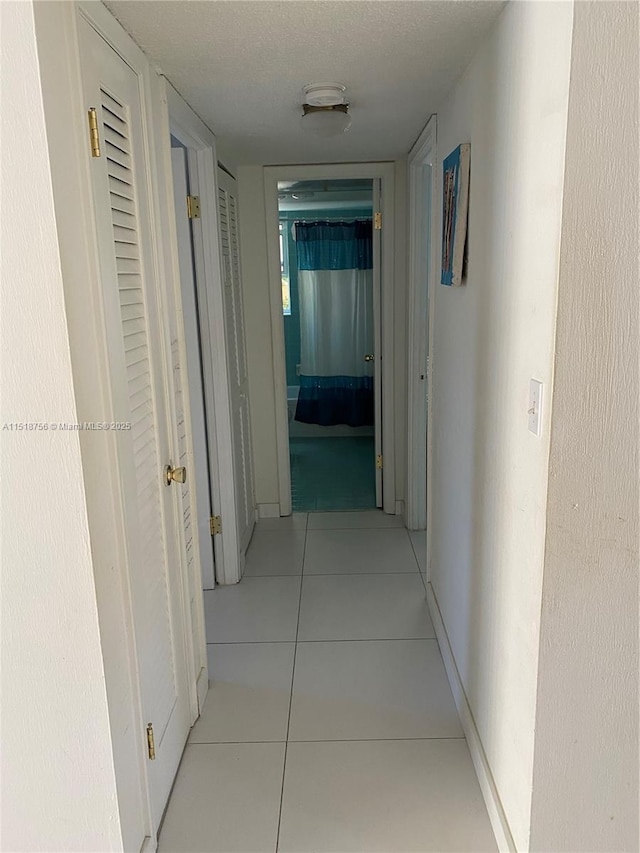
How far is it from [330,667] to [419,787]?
63cm

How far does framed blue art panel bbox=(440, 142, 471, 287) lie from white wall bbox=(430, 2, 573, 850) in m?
0.05

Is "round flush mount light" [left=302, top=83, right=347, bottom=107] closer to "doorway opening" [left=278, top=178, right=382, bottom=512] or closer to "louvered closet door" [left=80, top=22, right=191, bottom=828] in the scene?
"louvered closet door" [left=80, top=22, right=191, bottom=828]

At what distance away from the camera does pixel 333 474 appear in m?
4.82

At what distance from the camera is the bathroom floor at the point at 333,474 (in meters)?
4.18

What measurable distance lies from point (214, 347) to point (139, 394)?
4.08 ft

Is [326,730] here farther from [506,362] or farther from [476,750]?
[506,362]

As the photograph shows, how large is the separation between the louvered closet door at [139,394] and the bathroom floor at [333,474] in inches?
88.5

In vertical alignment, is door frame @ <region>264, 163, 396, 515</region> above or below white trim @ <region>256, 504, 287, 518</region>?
above

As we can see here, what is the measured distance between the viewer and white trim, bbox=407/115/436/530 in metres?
3.25

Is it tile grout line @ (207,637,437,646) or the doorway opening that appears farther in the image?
the doorway opening

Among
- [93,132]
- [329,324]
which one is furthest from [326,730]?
[329,324]

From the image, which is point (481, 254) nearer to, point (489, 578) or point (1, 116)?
point (489, 578)

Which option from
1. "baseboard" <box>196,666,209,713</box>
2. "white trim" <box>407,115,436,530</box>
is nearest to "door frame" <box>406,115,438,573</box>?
"white trim" <box>407,115,436,530</box>

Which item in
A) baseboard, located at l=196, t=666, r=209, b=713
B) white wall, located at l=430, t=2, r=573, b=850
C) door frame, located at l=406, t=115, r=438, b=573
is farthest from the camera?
door frame, located at l=406, t=115, r=438, b=573
